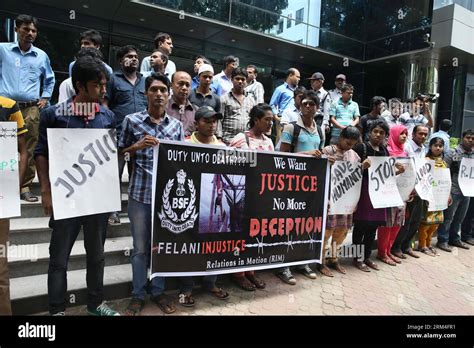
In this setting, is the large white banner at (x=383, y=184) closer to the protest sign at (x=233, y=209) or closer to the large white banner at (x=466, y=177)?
the protest sign at (x=233, y=209)

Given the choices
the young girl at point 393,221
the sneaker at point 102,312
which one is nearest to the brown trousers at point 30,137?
the sneaker at point 102,312

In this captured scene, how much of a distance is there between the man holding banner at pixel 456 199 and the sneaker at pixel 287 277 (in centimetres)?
356

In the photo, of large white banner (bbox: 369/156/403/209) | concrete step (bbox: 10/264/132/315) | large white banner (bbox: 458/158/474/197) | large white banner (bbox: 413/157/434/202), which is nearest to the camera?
concrete step (bbox: 10/264/132/315)

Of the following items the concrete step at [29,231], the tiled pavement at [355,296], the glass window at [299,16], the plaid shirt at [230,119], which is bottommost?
the tiled pavement at [355,296]

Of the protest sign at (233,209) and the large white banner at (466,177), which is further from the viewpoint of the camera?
the large white banner at (466,177)

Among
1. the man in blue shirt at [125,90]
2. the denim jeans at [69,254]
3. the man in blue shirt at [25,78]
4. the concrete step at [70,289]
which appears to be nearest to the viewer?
the denim jeans at [69,254]

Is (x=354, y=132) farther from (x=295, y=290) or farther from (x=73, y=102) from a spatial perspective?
(x=73, y=102)

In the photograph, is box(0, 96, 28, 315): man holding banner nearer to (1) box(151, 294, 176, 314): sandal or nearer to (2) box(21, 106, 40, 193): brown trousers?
(1) box(151, 294, 176, 314): sandal

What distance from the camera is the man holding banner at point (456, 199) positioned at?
582 cm

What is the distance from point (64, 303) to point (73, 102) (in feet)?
4.94

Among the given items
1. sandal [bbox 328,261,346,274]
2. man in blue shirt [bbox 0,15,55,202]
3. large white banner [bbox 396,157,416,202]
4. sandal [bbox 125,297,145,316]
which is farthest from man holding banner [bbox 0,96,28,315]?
large white banner [bbox 396,157,416,202]

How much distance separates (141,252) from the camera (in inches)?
114

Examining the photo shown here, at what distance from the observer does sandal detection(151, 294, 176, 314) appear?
301cm

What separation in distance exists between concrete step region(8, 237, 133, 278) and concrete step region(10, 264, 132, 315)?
0.06m
